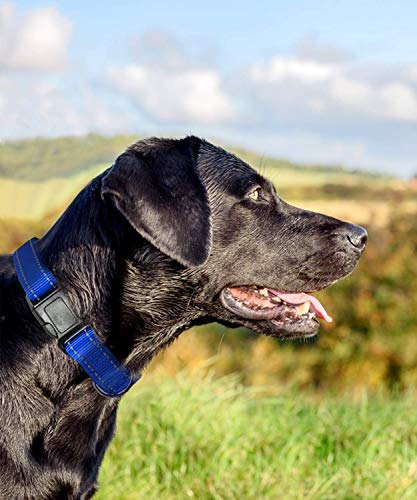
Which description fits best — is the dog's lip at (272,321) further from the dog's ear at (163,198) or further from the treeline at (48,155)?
the treeline at (48,155)

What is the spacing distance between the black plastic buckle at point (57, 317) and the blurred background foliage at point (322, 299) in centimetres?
520

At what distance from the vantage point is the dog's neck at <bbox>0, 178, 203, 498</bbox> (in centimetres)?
309

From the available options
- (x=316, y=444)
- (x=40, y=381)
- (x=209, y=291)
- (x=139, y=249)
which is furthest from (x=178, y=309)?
(x=316, y=444)

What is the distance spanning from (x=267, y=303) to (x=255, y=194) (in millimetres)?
495

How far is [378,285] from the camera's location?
10000 millimetres

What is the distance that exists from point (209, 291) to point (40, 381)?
817 millimetres

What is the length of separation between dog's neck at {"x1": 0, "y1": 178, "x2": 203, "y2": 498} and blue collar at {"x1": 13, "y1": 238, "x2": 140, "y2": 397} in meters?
0.10

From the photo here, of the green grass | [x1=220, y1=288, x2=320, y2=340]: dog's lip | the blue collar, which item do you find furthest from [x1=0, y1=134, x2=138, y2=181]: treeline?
the blue collar

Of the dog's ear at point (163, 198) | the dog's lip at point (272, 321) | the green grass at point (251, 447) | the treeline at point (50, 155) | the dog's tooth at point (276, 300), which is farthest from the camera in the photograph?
the treeline at point (50, 155)

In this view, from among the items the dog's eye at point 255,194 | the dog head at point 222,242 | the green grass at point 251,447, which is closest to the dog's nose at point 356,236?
the dog head at point 222,242

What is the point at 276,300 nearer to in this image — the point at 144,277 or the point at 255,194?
the point at 255,194

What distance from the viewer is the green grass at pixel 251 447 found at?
4562 millimetres

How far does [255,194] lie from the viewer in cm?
358

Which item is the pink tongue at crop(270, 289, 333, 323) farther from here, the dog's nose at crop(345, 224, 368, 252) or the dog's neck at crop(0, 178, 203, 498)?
the dog's neck at crop(0, 178, 203, 498)
